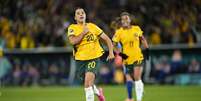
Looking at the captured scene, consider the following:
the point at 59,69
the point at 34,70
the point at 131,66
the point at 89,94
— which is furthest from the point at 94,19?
the point at 89,94

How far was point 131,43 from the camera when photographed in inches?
693

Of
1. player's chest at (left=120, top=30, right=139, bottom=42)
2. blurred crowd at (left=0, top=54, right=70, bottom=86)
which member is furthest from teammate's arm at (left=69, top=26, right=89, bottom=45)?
blurred crowd at (left=0, top=54, right=70, bottom=86)

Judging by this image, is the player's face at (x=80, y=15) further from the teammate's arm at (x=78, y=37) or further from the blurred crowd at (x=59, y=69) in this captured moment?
the blurred crowd at (x=59, y=69)

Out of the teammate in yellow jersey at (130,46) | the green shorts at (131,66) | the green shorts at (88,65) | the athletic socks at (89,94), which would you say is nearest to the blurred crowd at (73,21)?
the green shorts at (131,66)

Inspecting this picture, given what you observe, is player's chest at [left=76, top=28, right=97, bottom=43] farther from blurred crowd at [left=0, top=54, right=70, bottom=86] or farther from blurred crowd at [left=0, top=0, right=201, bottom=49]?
blurred crowd at [left=0, top=54, right=70, bottom=86]

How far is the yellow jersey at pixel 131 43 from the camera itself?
57.3ft

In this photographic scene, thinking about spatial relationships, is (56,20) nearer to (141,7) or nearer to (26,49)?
(26,49)

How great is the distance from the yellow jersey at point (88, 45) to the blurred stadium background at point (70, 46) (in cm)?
1365

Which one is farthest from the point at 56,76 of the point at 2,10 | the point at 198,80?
the point at 198,80

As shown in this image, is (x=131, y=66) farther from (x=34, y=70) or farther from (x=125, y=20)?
(x=34, y=70)

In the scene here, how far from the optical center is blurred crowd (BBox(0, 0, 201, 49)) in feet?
95.7

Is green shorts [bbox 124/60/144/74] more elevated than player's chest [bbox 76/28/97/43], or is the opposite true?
player's chest [bbox 76/28/97/43]

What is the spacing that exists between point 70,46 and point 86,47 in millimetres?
16328

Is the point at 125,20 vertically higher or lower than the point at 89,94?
higher
